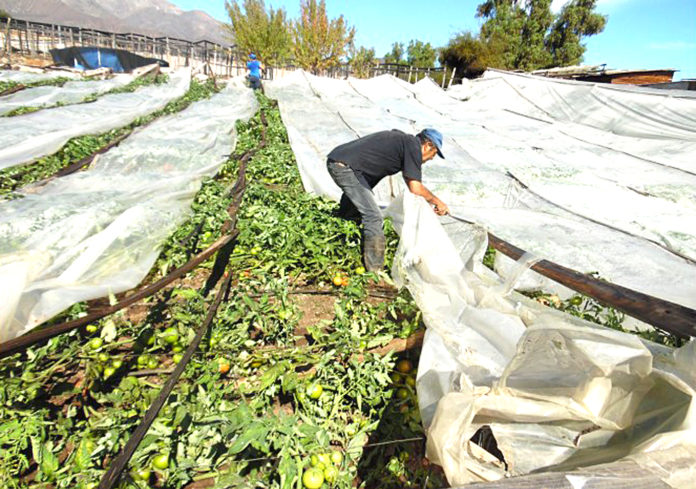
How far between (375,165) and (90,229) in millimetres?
2723

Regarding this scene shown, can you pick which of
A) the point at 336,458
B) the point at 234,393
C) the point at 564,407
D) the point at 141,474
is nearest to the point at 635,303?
the point at 564,407

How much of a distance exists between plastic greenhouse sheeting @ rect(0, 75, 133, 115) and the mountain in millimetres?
115493

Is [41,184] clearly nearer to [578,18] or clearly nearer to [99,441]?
[99,441]

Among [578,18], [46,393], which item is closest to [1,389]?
[46,393]

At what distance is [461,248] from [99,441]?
2747 millimetres

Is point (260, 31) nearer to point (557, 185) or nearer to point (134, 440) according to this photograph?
point (557, 185)

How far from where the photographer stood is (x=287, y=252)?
3875 millimetres

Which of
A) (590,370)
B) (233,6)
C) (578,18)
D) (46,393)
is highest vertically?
(578,18)

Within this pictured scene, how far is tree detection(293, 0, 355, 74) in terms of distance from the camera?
32.3 metres

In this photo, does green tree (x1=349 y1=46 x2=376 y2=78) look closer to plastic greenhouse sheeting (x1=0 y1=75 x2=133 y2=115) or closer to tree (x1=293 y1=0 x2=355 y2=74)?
tree (x1=293 y1=0 x2=355 y2=74)

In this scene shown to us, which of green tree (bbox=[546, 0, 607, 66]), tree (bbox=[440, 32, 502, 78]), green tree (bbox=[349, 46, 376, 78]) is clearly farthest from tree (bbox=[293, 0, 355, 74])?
green tree (bbox=[546, 0, 607, 66])

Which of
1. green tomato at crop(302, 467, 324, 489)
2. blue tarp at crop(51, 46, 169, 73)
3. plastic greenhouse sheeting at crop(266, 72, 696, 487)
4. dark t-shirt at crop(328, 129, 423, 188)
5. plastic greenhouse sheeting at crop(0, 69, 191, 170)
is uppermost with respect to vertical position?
blue tarp at crop(51, 46, 169, 73)

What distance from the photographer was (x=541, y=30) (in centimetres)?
3400

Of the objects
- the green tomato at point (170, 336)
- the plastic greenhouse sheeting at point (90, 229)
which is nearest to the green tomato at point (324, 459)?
the green tomato at point (170, 336)
